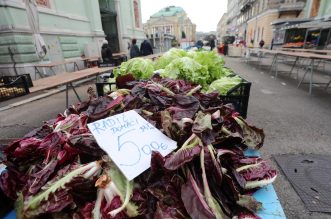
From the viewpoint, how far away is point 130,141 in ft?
3.76

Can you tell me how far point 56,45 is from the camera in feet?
34.8

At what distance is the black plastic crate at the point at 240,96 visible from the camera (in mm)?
1969

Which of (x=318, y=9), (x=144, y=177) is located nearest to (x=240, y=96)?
(x=144, y=177)

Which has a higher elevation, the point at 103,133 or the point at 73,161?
the point at 103,133

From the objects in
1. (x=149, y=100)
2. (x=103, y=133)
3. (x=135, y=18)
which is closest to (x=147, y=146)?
(x=103, y=133)

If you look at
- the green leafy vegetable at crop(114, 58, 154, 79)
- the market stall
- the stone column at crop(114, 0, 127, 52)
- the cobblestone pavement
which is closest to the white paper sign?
the market stall

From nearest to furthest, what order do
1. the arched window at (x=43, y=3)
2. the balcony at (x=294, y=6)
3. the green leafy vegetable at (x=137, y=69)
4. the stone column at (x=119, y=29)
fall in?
the green leafy vegetable at (x=137, y=69)
the arched window at (x=43, y=3)
the stone column at (x=119, y=29)
the balcony at (x=294, y=6)

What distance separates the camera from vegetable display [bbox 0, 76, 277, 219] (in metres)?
0.90

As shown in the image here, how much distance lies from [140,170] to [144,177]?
0.17 ft

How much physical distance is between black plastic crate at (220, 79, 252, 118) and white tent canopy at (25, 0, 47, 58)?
370 inches

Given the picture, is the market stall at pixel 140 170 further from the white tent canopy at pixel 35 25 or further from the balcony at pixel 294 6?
the balcony at pixel 294 6

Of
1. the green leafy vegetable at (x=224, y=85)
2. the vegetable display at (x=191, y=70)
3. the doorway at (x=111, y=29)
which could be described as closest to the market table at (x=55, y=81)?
the vegetable display at (x=191, y=70)

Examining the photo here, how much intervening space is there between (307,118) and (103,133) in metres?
4.65

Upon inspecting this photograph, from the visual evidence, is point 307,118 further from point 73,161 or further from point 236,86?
point 73,161
